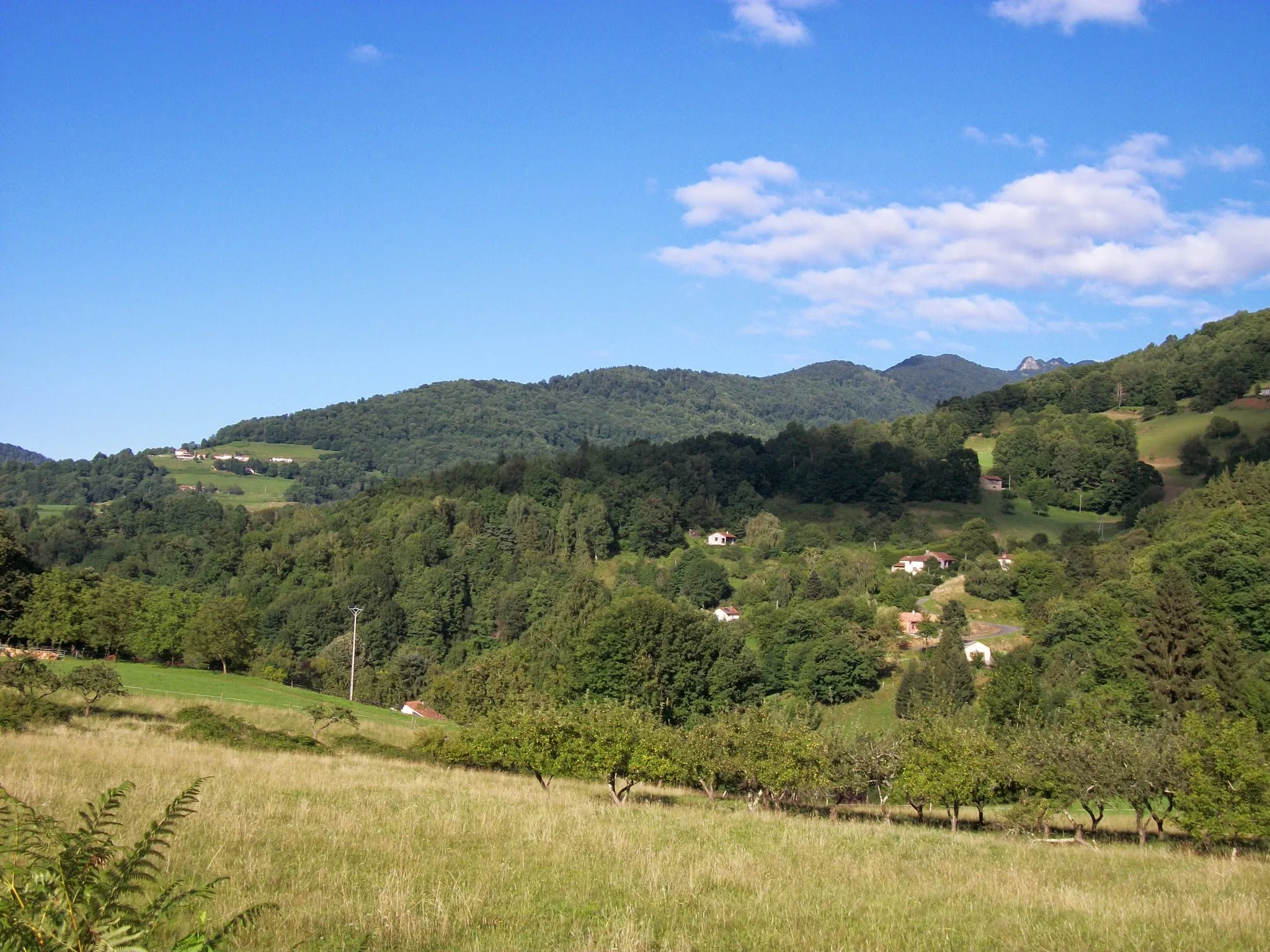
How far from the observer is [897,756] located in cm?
3017

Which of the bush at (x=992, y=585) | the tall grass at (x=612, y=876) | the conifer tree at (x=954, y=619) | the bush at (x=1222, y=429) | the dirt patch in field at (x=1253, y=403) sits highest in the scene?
the dirt patch in field at (x=1253, y=403)

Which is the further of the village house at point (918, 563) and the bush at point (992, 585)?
the village house at point (918, 563)

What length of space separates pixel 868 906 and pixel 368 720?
131ft

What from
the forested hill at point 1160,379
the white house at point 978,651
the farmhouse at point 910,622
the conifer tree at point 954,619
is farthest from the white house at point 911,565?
the forested hill at point 1160,379

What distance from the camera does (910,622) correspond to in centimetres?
8650

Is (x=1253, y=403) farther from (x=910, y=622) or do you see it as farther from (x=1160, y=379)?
(x=910, y=622)

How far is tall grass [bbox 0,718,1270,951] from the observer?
8422 millimetres

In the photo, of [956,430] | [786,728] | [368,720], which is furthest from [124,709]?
[956,430]

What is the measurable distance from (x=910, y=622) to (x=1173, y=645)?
3008 centimetres

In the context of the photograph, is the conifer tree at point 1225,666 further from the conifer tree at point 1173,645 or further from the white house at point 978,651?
the white house at point 978,651

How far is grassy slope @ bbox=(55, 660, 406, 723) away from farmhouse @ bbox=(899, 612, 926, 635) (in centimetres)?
4670

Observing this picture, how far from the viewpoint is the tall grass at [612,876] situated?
842cm

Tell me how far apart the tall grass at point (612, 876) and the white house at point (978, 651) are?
185 feet

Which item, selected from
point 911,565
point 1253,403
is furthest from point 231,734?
point 1253,403
